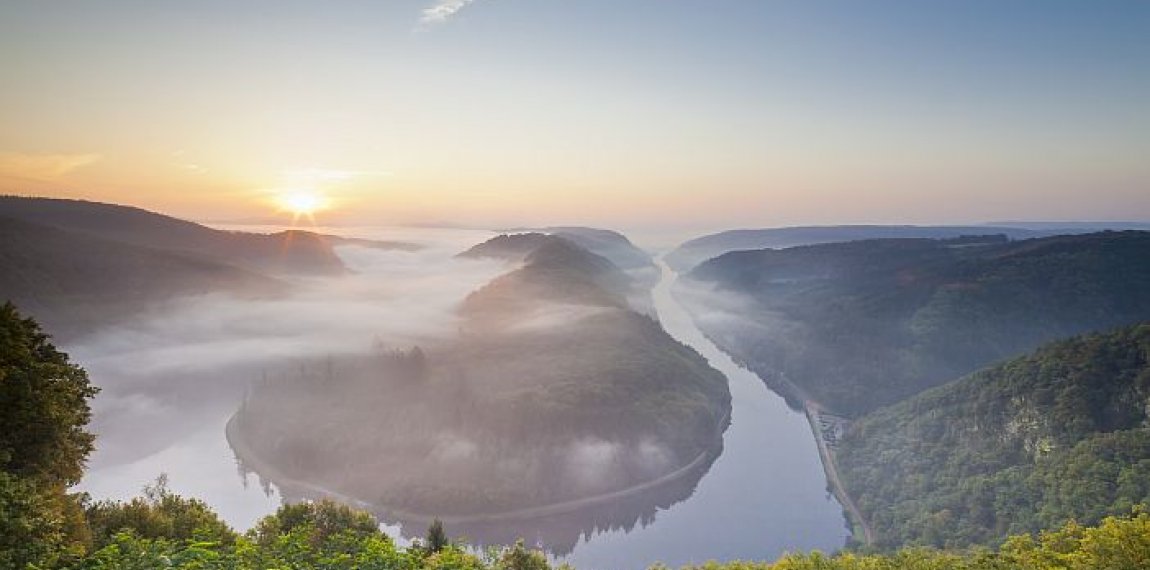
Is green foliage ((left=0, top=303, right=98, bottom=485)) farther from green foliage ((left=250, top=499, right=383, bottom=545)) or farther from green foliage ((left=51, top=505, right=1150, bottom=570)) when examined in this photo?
green foliage ((left=250, top=499, right=383, bottom=545))

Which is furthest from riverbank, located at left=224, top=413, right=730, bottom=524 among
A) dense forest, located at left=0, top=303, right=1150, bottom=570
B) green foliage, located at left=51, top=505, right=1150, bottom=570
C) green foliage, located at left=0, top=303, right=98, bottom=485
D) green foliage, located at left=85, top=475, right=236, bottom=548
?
green foliage, located at left=0, top=303, right=98, bottom=485

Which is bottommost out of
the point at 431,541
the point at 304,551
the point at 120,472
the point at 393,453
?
the point at 120,472

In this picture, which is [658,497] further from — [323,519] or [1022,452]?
[323,519]

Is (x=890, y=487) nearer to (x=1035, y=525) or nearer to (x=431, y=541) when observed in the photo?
(x=1035, y=525)

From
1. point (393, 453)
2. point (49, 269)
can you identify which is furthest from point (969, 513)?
point (49, 269)

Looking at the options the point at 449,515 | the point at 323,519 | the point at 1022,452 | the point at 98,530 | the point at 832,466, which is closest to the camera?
the point at 98,530

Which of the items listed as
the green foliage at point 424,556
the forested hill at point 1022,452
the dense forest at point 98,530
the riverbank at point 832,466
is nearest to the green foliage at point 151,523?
the dense forest at point 98,530

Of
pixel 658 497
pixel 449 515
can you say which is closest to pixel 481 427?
pixel 449 515
